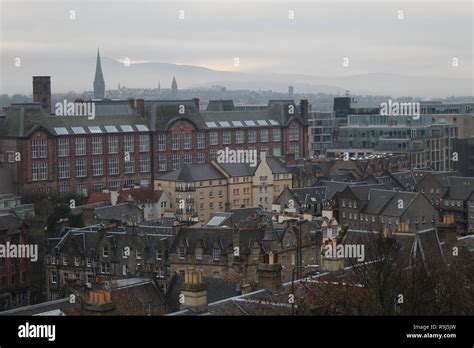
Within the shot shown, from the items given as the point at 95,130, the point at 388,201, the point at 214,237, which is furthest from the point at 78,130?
the point at 214,237

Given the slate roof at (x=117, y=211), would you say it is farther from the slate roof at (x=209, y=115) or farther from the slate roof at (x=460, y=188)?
the slate roof at (x=209, y=115)

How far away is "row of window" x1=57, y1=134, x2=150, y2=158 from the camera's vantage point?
7106 centimetres

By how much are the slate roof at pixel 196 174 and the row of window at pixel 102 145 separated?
9.26 m

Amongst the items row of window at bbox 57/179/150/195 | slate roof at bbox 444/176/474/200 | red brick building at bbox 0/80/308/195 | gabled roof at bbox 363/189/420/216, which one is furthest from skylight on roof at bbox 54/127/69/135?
slate roof at bbox 444/176/474/200

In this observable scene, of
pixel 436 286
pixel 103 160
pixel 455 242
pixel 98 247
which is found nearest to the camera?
pixel 436 286

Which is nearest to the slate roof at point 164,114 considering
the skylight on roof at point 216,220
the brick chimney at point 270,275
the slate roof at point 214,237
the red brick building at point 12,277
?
the skylight on roof at point 216,220

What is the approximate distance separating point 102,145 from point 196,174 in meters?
12.6

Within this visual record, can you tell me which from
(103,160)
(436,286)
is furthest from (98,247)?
(103,160)

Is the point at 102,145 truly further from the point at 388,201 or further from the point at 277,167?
the point at 388,201

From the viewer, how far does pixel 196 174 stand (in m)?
64.4

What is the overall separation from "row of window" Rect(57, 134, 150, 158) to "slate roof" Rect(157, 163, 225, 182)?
926cm
